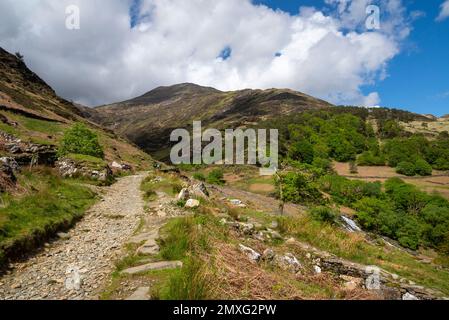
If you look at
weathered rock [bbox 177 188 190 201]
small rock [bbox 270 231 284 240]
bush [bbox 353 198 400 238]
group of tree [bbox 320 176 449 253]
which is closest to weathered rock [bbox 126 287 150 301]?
small rock [bbox 270 231 284 240]

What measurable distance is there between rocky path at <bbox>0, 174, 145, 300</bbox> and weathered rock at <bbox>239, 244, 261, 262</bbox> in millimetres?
3757

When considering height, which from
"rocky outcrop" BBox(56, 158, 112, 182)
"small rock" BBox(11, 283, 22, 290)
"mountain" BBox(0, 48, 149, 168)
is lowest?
"small rock" BBox(11, 283, 22, 290)

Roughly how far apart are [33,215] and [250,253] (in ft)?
24.0

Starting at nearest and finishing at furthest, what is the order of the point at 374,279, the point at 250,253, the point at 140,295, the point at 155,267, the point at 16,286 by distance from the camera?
1. the point at 140,295
2. the point at 16,286
3. the point at 155,267
4. the point at 250,253
5. the point at 374,279

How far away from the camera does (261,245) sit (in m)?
11.0

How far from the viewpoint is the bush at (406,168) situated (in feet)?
396

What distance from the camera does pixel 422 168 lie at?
408 feet

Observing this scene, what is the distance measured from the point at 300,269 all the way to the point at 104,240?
665 cm

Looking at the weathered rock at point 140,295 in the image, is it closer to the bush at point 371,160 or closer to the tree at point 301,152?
Answer: the tree at point 301,152

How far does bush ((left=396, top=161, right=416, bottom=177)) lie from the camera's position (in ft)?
396

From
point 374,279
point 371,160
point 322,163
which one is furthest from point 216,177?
point 374,279

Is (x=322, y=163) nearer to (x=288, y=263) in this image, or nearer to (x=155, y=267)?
(x=288, y=263)

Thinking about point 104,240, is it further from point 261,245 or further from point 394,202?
point 394,202

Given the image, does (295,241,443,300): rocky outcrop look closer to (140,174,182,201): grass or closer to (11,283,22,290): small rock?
(11,283,22,290): small rock
